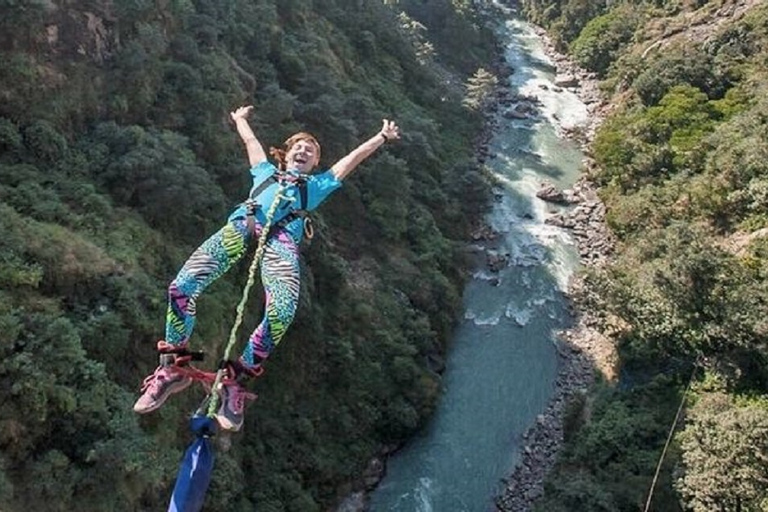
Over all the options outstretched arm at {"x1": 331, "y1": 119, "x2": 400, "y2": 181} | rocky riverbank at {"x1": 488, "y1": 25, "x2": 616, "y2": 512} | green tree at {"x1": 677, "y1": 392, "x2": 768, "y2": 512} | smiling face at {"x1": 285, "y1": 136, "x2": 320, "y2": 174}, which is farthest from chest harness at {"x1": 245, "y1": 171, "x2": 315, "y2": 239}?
rocky riverbank at {"x1": 488, "y1": 25, "x2": 616, "y2": 512}

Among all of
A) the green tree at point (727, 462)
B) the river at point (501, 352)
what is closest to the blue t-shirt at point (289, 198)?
the green tree at point (727, 462)

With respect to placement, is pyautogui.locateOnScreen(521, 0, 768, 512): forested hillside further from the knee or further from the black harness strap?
the knee

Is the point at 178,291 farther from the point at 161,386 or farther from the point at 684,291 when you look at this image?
the point at 684,291

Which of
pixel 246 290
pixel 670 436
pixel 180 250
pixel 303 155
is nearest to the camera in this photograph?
pixel 246 290

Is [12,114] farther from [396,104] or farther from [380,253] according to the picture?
[396,104]

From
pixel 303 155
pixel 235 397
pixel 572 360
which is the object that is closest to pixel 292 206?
pixel 303 155
